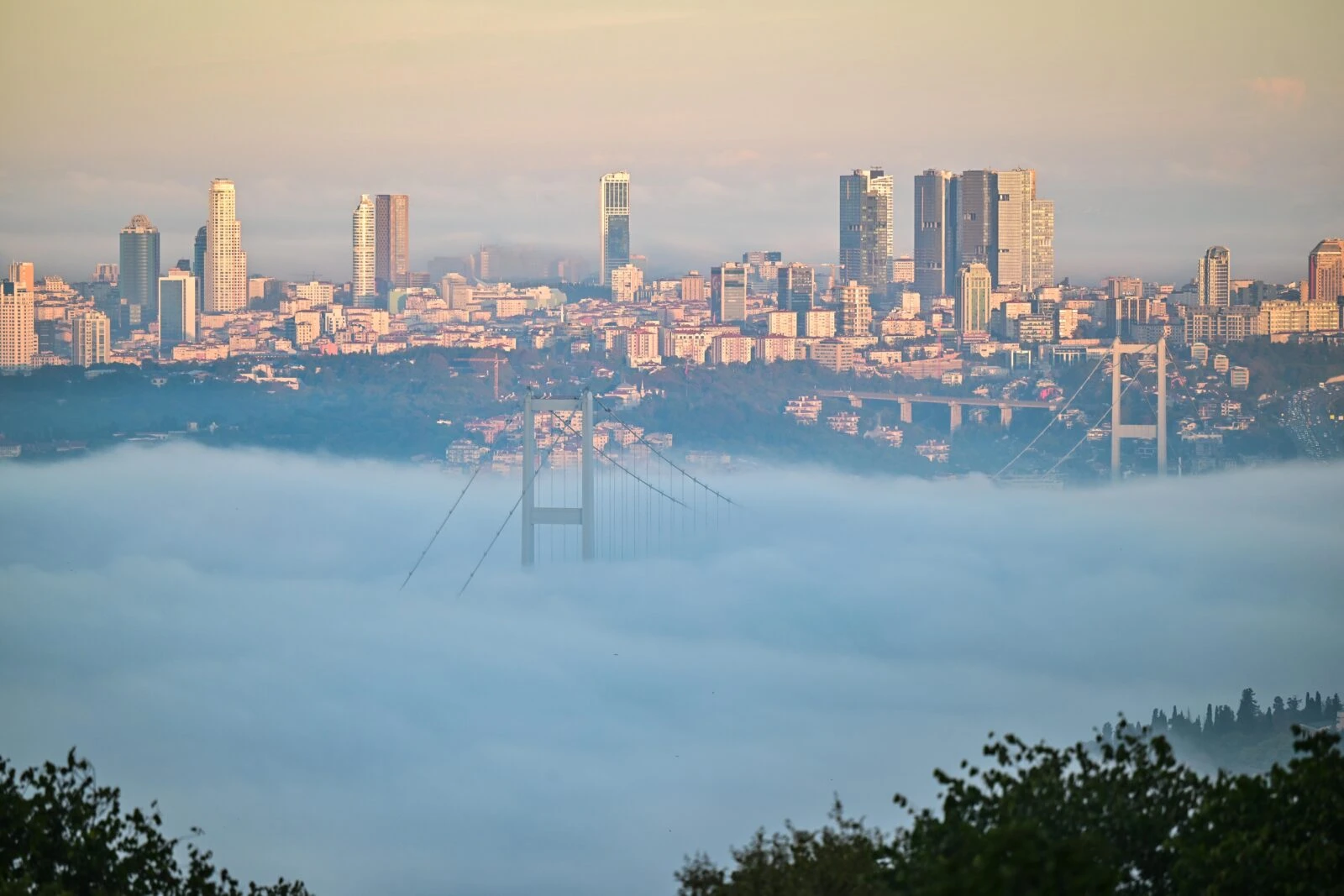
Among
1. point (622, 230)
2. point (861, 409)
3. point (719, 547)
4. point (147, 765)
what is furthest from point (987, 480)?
point (147, 765)

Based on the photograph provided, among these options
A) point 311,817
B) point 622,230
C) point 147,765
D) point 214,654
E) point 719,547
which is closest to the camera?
point 311,817

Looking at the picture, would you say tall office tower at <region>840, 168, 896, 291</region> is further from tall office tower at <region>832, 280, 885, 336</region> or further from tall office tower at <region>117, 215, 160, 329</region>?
tall office tower at <region>117, 215, 160, 329</region>

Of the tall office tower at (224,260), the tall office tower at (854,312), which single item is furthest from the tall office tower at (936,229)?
the tall office tower at (224,260)

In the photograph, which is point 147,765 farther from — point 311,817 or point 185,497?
point 185,497

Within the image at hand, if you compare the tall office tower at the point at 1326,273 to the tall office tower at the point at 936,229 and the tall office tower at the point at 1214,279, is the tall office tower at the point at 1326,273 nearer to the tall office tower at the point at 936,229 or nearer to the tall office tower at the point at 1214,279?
the tall office tower at the point at 1214,279

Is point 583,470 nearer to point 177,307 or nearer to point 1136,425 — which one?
point 1136,425

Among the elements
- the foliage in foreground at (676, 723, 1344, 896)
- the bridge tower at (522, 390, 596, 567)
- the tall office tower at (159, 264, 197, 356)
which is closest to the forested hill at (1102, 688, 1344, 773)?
the bridge tower at (522, 390, 596, 567)

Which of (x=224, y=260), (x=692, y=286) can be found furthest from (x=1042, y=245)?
(x=224, y=260)
